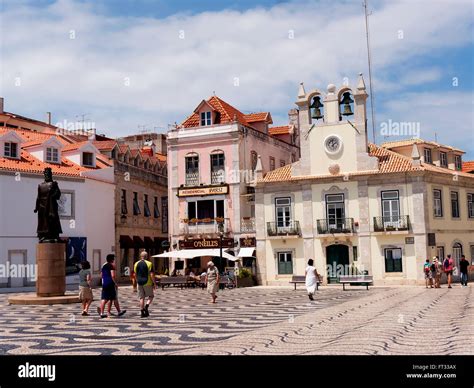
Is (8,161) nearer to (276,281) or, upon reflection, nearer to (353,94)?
(276,281)

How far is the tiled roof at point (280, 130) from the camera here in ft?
153

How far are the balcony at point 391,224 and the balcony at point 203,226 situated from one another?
31.9ft

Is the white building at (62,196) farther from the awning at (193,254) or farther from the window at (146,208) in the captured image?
the awning at (193,254)

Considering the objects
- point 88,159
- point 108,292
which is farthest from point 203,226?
point 108,292

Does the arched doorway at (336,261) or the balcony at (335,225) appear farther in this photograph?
the arched doorway at (336,261)

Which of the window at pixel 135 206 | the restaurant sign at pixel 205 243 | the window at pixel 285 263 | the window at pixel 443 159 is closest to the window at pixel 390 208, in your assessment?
the window at pixel 285 263

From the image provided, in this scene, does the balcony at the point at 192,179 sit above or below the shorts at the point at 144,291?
above

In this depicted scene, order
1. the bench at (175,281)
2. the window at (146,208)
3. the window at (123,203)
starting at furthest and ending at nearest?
the window at (146,208)
the window at (123,203)
the bench at (175,281)

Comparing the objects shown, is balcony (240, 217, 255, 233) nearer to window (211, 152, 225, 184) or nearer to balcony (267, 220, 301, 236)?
balcony (267, 220, 301, 236)

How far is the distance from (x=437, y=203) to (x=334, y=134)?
22.8 ft

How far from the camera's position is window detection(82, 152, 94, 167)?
40.3m

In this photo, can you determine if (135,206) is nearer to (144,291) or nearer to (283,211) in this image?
(283,211)

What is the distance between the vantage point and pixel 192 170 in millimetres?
40688

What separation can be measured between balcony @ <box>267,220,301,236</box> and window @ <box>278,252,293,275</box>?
51.1 inches
